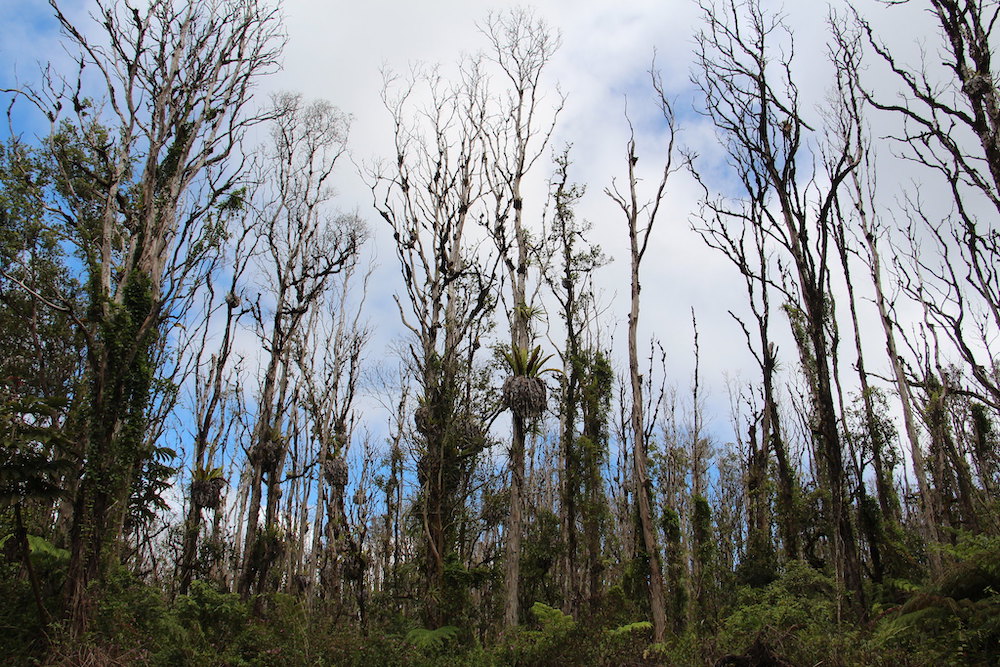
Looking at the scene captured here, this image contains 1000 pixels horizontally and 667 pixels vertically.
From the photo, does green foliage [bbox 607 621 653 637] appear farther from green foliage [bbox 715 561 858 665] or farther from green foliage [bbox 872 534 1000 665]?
green foliage [bbox 872 534 1000 665]

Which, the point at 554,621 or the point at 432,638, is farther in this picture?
the point at 432,638

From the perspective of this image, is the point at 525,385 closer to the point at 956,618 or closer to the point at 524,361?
the point at 524,361

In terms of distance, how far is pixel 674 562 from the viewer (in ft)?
42.1

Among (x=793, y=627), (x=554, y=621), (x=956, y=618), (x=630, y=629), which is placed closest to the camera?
(x=956, y=618)

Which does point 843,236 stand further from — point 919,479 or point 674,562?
point 674,562

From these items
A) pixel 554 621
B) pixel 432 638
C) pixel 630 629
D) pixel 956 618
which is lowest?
pixel 432 638

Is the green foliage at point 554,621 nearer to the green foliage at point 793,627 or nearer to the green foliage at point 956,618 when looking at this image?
the green foliage at point 793,627

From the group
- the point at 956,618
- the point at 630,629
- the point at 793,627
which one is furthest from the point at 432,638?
the point at 956,618

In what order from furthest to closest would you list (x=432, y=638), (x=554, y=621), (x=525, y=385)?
(x=525, y=385), (x=432, y=638), (x=554, y=621)

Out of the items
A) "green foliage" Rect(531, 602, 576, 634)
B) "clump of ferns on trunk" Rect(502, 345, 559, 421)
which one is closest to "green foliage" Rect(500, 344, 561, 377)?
"clump of ferns on trunk" Rect(502, 345, 559, 421)

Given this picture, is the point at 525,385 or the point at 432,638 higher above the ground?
the point at 525,385

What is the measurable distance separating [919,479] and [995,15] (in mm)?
9683

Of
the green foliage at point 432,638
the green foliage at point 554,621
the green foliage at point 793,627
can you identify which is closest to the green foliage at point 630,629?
the green foliage at point 554,621

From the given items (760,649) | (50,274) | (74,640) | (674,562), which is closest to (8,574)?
(74,640)
